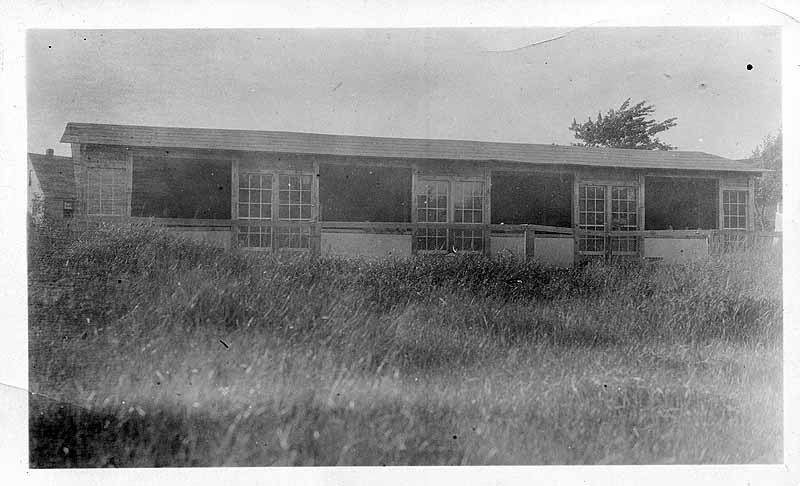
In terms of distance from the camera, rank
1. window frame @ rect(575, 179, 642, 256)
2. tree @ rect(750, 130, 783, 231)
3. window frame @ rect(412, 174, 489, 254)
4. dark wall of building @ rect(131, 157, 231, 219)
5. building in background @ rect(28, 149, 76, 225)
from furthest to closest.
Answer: window frame @ rect(575, 179, 642, 256)
window frame @ rect(412, 174, 489, 254)
tree @ rect(750, 130, 783, 231)
dark wall of building @ rect(131, 157, 231, 219)
building in background @ rect(28, 149, 76, 225)

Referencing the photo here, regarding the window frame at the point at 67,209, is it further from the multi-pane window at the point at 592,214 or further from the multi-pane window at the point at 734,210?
the multi-pane window at the point at 734,210

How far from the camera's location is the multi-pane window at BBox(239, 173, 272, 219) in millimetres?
2869

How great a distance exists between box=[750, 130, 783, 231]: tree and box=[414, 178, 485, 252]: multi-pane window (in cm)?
168

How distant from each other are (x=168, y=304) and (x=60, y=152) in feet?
3.61

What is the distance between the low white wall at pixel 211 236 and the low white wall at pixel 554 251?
1909 mm

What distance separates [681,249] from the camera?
3.03 meters

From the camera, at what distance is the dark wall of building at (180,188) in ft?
9.22

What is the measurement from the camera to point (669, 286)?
299 centimetres

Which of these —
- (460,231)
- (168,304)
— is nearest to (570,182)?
(460,231)

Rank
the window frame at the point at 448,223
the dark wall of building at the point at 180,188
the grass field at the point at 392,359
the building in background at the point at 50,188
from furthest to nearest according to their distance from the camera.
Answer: the window frame at the point at 448,223
the dark wall of building at the point at 180,188
the building in background at the point at 50,188
the grass field at the point at 392,359

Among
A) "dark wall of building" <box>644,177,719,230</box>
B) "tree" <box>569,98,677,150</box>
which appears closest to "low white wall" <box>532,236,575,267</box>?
"dark wall of building" <box>644,177,719,230</box>

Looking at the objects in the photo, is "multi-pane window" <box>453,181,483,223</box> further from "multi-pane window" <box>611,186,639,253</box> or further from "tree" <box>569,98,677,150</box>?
"multi-pane window" <box>611,186,639,253</box>

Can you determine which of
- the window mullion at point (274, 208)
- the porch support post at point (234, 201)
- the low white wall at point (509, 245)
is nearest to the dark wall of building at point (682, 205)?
the low white wall at point (509, 245)

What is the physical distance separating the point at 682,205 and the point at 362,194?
6.82 ft
